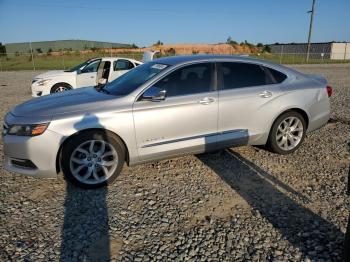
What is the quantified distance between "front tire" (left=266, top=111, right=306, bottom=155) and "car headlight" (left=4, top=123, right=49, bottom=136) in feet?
10.7

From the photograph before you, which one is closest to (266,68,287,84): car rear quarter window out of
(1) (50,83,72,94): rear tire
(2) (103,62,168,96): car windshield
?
(2) (103,62,168,96): car windshield

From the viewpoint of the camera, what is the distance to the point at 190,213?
133 inches

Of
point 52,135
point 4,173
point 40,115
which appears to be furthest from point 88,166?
point 4,173

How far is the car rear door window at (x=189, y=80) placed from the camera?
13.7 ft

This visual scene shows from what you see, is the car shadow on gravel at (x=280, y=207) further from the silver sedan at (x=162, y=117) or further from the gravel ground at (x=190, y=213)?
the silver sedan at (x=162, y=117)

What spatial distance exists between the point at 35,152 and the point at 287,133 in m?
3.68

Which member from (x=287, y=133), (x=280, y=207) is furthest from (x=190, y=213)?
(x=287, y=133)

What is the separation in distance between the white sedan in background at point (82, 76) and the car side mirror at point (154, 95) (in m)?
6.56

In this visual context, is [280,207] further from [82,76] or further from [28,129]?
[82,76]

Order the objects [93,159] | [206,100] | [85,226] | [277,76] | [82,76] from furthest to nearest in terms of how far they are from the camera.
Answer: [82,76]
[277,76]
[206,100]
[93,159]
[85,226]

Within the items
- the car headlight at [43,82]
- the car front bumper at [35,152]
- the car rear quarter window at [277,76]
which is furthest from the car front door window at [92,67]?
the car rear quarter window at [277,76]

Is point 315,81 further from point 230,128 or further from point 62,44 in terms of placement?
point 62,44

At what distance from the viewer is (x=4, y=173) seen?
442 cm

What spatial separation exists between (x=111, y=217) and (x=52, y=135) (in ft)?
3.83
